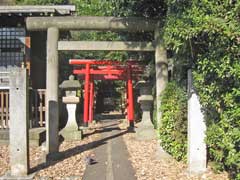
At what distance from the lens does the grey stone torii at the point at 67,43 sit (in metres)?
9.90

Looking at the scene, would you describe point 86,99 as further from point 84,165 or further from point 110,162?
point 84,165

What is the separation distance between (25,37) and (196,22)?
10616 millimetres

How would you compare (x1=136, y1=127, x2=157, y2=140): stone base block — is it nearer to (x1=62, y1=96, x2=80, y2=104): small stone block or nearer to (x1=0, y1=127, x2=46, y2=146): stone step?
(x1=62, y1=96, x2=80, y2=104): small stone block

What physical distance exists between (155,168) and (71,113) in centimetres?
551

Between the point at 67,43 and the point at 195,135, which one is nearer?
the point at 195,135

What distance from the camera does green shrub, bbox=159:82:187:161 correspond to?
8328mm

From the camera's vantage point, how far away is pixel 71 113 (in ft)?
44.1

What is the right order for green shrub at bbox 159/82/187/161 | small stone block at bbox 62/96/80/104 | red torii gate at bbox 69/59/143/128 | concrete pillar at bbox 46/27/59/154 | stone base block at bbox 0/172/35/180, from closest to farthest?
stone base block at bbox 0/172/35/180 → green shrub at bbox 159/82/187/161 → concrete pillar at bbox 46/27/59/154 → small stone block at bbox 62/96/80/104 → red torii gate at bbox 69/59/143/128

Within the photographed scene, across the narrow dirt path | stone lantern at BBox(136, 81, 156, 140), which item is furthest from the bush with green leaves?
stone lantern at BBox(136, 81, 156, 140)

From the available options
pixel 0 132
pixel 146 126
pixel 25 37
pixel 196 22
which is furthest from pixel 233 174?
pixel 25 37

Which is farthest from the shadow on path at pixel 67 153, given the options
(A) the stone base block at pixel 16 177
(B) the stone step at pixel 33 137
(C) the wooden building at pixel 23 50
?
(C) the wooden building at pixel 23 50

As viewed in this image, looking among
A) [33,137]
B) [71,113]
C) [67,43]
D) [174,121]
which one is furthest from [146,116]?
[174,121]

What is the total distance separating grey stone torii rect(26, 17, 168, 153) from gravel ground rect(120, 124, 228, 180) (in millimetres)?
1092

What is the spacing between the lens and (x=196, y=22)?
561cm
